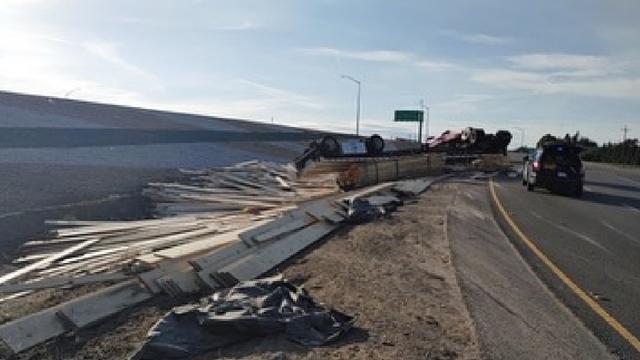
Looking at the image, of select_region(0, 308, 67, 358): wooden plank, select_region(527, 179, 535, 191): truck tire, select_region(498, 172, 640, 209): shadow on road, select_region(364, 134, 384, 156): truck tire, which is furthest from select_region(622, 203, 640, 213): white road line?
select_region(0, 308, 67, 358): wooden plank

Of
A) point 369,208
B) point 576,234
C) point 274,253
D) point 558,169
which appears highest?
point 558,169

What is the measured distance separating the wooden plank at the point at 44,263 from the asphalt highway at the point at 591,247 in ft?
25.3

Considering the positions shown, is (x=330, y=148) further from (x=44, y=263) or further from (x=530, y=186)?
(x=44, y=263)

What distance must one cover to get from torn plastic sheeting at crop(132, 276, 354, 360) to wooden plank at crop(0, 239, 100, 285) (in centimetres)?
500

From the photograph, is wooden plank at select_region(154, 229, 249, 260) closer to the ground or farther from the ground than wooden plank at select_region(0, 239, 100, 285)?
farther from the ground

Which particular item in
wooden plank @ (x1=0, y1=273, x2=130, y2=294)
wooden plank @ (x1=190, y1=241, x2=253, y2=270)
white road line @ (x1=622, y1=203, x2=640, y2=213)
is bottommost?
wooden plank @ (x1=0, y1=273, x2=130, y2=294)

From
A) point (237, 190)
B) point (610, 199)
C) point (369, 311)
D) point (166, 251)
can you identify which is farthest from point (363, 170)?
point (369, 311)

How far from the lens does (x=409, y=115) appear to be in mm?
108688

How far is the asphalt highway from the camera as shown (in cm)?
916

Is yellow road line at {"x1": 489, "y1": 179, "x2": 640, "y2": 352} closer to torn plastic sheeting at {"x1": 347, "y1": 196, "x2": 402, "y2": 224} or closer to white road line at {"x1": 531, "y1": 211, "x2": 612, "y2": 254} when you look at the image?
white road line at {"x1": 531, "y1": 211, "x2": 612, "y2": 254}

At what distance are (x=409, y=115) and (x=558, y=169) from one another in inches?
3188

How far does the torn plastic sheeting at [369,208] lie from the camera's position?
52.9ft

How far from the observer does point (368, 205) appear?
683 inches

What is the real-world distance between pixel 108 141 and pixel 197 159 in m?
4.09
